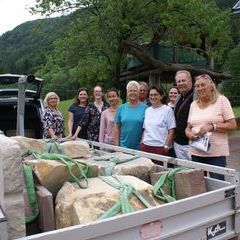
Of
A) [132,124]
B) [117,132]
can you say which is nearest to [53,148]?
[132,124]

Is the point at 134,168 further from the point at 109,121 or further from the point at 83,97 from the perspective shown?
the point at 83,97

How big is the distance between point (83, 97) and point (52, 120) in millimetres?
696

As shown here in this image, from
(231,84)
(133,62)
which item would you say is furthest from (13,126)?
(231,84)

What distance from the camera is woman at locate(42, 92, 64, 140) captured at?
21.6ft

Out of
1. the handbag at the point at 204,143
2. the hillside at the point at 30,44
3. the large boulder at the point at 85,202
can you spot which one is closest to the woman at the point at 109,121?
the handbag at the point at 204,143

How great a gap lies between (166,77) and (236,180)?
19368 mm

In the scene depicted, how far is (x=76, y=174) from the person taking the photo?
2887 millimetres

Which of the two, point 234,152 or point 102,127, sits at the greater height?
point 102,127

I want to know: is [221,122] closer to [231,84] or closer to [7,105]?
[7,105]

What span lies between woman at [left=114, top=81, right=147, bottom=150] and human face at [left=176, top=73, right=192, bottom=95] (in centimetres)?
63

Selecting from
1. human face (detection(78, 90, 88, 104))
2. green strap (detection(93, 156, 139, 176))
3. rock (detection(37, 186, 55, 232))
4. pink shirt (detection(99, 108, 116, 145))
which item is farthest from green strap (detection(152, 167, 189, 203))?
human face (detection(78, 90, 88, 104))

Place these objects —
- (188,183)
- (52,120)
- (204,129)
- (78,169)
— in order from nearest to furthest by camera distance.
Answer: (78,169) < (188,183) < (204,129) < (52,120)

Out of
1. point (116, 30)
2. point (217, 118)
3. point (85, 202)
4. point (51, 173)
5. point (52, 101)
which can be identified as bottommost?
point (85, 202)

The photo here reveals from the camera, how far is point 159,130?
5.16m
